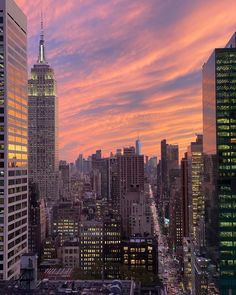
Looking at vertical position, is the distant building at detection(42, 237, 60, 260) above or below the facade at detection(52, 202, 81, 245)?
below

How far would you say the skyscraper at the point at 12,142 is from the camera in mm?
65000

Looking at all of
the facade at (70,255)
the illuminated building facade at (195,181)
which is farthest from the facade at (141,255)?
the illuminated building facade at (195,181)

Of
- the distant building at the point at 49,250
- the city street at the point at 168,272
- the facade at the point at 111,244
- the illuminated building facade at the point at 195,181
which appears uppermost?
the illuminated building facade at the point at 195,181

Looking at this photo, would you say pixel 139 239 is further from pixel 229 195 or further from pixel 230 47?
pixel 230 47

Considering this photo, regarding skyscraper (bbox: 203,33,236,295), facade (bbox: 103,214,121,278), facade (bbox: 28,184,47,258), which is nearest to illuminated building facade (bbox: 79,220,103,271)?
facade (bbox: 103,214,121,278)

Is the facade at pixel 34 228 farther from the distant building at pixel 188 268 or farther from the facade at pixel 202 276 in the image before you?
the facade at pixel 202 276

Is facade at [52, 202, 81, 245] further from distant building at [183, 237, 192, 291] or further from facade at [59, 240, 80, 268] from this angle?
distant building at [183, 237, 192, 291]

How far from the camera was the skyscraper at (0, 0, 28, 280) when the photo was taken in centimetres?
6500

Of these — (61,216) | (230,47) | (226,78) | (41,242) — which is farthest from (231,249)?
(61,216)

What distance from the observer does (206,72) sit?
104 metres

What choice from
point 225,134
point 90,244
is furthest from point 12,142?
point 90,244

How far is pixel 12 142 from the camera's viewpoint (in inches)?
2685

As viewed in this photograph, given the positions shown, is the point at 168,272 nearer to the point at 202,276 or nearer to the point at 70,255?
the point at 70,255

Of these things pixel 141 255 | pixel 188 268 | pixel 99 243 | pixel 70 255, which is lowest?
pixel 188 268
